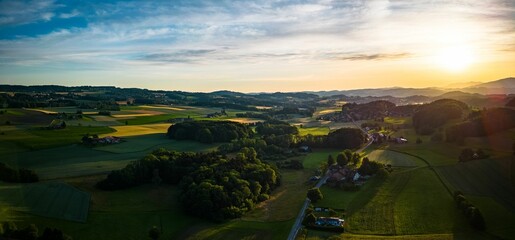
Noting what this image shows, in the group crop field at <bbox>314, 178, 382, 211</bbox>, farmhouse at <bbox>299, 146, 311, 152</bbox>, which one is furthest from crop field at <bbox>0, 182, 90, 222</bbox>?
farmhouse at <bbox>299, 146, 311, 152</bbox>

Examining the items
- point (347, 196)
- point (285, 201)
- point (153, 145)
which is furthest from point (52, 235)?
point (153, 145)

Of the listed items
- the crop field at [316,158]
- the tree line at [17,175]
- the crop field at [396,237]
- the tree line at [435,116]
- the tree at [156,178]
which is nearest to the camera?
the crop field at [396,237]

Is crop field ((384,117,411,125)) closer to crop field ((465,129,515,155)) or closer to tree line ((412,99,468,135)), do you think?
tree line ((412,99,468,135))

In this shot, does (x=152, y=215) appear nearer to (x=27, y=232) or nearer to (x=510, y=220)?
(x=27, y=232)

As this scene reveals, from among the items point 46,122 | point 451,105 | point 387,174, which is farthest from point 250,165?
point 451,105

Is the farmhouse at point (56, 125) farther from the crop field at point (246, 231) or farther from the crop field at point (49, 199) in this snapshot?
the crop field at point (246, 231)

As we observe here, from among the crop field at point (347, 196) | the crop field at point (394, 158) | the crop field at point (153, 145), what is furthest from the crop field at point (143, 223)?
the crop field at point (394, 158)
